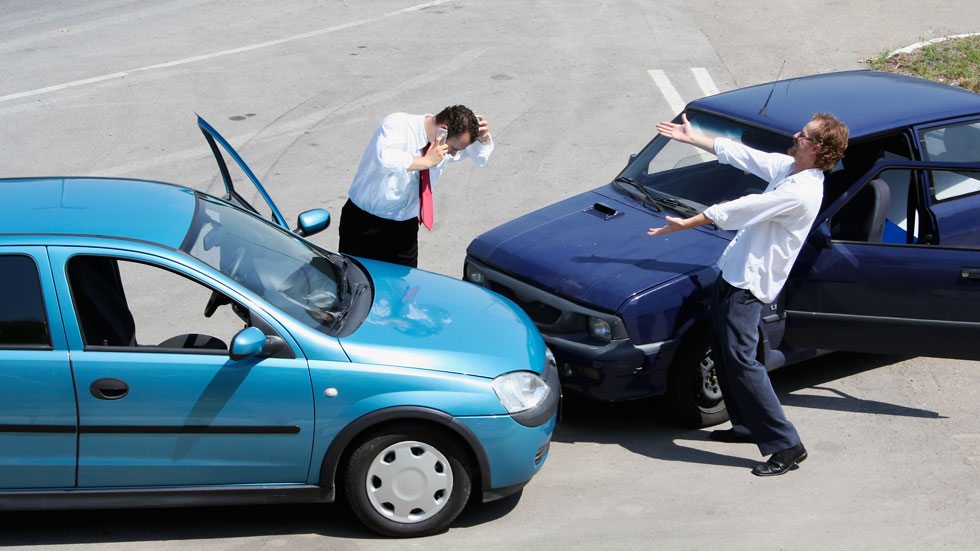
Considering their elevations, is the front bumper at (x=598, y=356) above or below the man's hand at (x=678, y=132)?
below

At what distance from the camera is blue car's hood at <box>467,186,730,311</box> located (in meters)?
5.97

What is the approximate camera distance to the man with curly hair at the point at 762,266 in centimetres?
561

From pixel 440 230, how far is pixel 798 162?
4.15 meters

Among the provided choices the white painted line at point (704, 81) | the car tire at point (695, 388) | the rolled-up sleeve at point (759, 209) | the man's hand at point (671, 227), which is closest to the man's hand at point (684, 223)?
the man's hand at point (671, 227)

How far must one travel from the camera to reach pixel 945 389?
6.83 m

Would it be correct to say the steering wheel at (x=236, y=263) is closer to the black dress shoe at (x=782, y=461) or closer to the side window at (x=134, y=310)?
the side window at (x=134, y=310)

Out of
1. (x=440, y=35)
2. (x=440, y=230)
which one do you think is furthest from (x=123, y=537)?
(x=440, y=35)

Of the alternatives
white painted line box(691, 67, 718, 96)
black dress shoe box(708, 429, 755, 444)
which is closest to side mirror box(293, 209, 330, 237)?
black dress shoe box(708, 429, 755, 444)

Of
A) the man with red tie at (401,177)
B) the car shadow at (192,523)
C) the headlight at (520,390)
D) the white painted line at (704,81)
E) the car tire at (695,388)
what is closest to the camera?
the headlight at (520,390)

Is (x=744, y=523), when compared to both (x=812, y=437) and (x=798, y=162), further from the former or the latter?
(x=798, y=162)

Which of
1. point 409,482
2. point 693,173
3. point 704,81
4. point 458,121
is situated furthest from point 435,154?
point 704,81

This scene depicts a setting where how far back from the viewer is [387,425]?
4.87 m

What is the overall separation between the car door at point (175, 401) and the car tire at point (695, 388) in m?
2.33

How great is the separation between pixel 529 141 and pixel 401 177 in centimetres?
492
